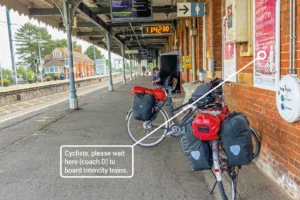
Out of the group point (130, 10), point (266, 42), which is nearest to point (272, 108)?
point (266, 42)

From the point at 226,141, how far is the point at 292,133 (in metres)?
0.66

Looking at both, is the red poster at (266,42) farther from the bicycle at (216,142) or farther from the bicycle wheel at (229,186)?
the bicycle wheel at (229,186)

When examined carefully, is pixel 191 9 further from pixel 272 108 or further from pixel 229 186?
pixel 229 186

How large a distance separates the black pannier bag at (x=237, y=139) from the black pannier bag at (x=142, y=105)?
232cm

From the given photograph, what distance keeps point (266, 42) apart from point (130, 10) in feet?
22.2

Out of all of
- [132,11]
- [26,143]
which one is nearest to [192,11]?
[132,11]

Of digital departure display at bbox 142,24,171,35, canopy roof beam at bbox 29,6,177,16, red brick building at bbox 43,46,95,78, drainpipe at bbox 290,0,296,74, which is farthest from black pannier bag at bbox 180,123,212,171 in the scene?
red brick building at bbox 43,46,95,78

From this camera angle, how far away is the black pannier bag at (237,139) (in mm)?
2613

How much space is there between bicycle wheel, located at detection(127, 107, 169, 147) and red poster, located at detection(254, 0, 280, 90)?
1.98 metres

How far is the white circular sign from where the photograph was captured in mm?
2537

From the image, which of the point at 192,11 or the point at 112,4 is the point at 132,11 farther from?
the point at 192,11

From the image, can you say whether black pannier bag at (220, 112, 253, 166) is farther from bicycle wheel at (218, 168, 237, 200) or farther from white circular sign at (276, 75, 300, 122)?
white circular sign at (276, 75, 300, 122)

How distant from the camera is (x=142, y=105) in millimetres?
4898

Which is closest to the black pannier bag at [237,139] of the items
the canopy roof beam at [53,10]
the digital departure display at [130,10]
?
the digital departure display at [130,10]
